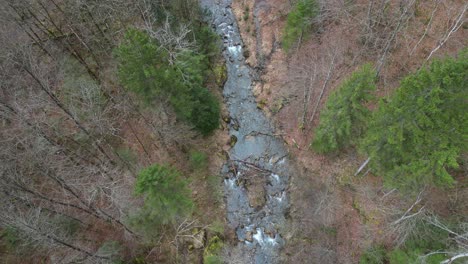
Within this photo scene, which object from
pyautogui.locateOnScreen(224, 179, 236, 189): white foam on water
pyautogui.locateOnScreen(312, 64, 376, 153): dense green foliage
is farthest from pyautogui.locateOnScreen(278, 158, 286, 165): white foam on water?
pyautogui.locateOnScreen(224, 179, 236, 189): white foam on water

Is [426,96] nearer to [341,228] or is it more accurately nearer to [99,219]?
[341,228]

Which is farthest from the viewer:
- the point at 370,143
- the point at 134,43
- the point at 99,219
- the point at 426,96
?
the point at 99,219

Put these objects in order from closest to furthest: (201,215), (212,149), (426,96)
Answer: (426,96) → (201,215) → (212,149)

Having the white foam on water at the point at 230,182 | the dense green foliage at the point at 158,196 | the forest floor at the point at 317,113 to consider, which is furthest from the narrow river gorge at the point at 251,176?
the dense green foliage at the point at 158,196

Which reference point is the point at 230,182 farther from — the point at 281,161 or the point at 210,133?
the point at 281,161

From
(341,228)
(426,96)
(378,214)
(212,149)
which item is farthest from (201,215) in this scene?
(426,96)

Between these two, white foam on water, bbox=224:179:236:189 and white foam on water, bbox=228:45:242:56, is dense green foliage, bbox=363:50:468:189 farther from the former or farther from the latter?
white foam on water, bbox=228:45:242:56

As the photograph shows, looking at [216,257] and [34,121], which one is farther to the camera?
[216,257]

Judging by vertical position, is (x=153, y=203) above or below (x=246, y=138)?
above
